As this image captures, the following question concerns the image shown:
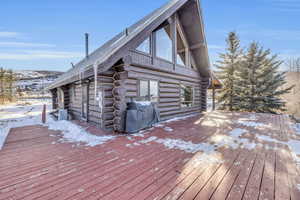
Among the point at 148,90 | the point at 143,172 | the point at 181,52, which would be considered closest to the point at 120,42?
the point at 148,90

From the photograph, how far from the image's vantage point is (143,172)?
7.02ft

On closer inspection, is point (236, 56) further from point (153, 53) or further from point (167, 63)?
point (153, 53)

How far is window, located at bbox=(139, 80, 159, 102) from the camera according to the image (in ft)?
17.6

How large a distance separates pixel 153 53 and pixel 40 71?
5622 centimetres

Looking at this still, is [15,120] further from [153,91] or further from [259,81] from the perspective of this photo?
[259,81]

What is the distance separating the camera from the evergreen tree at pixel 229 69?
488 inches

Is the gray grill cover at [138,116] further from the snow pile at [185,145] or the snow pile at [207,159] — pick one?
the snow pile at [207,159]

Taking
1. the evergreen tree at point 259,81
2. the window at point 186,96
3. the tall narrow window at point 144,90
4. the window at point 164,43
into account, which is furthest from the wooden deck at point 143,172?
the evergreen tree at point 259,81

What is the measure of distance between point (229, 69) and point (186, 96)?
299 inches

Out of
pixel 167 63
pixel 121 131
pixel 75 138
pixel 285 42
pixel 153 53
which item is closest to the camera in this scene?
pixel 75 138

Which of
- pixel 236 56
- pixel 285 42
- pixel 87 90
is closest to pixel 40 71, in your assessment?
pixel 87 90

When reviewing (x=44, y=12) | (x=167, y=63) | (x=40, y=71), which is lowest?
(x=167, y=63)

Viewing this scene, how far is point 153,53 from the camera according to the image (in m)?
5.65

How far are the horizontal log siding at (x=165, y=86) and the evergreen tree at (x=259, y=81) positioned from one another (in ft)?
20.2
